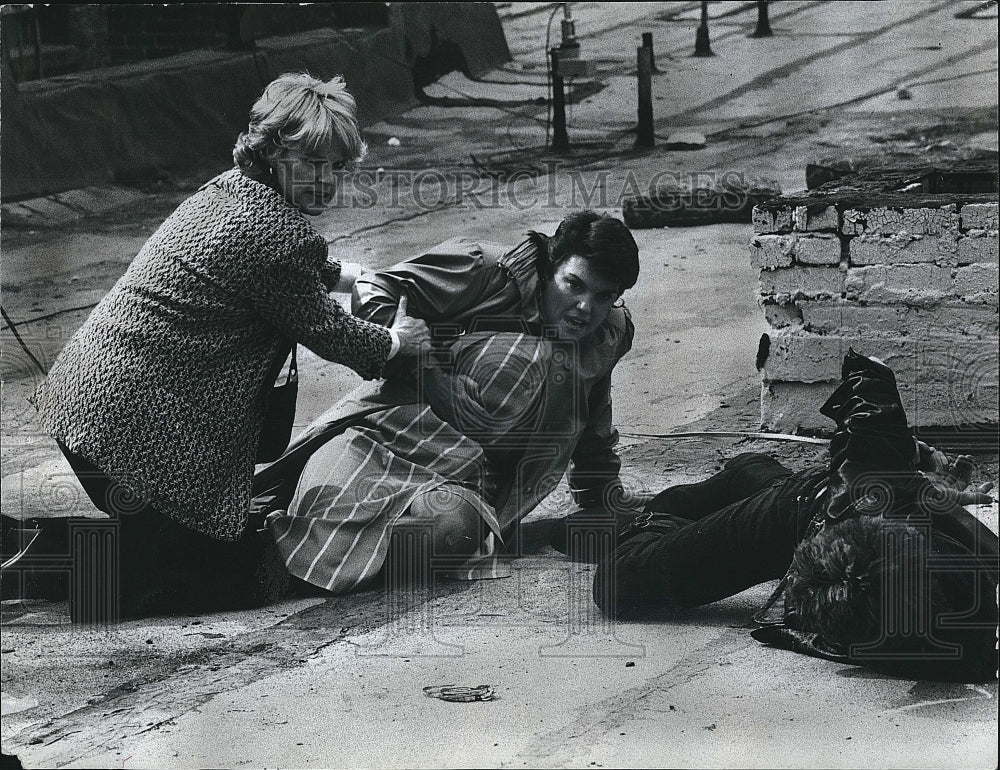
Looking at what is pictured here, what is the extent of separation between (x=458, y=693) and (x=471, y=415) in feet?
2.61

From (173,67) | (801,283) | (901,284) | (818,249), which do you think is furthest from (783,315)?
(173,67)

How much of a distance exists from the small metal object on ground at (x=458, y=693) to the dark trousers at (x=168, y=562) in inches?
24.2

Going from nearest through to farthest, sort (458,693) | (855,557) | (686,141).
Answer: (855,557) < (458,693) < (686,141)

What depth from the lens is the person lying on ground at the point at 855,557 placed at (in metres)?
2.97

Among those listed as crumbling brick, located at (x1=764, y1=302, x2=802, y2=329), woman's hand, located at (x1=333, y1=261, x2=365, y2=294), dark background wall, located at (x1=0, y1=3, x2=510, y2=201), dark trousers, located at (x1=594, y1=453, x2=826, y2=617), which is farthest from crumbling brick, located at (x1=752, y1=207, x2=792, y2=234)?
woman's hand, located at (x1=333, y1=261, x2=365, y2=294)

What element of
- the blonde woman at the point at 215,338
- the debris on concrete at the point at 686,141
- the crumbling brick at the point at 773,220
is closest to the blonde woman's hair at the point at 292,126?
the blonde woman at the point at 215,338

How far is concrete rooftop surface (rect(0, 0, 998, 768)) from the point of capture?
296 centimetres

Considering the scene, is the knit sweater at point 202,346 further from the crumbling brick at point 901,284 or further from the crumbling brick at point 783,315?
the crumbling brick at point 901,284

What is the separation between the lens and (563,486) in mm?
3660

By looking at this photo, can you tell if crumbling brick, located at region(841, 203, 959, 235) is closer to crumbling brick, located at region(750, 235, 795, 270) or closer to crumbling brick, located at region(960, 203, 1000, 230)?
crumbling brick, located at region(960, 203, 1000, 230)

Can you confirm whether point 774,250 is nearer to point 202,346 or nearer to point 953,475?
point 953,475

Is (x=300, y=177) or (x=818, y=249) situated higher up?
(x=300, y=177)

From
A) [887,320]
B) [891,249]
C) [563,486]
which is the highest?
[891,249]

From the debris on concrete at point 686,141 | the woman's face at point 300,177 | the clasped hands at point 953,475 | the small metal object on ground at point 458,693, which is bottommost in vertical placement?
the small metal object on ground at point 458,693
